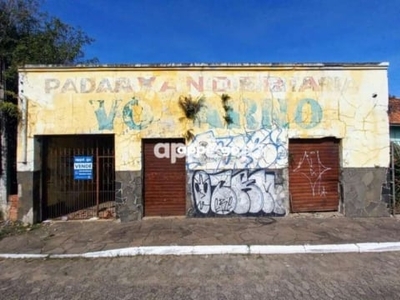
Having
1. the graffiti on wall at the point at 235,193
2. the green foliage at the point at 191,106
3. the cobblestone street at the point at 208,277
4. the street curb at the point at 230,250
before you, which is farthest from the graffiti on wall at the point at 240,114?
the cobblestone street at the point at 208,277

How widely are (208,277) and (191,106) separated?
16.4 feet

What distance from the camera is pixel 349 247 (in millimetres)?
6500

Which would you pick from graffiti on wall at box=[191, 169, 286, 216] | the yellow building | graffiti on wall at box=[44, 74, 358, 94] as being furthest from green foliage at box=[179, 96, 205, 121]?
graffiti on wall at box=[191, 169, 286, 216]

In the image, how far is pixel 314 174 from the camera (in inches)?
366

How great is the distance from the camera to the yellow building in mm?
8914

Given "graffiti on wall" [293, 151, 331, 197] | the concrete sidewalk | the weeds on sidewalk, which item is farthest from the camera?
"graffiti on wall" [293, 151, 331, 197]

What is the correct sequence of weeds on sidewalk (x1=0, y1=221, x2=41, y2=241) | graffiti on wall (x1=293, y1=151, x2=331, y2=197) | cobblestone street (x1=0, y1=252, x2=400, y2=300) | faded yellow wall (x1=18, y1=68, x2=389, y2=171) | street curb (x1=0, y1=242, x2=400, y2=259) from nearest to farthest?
cobblestone street (x1=0, y1=252, x2=400, y2=300), street curb (x1=0, y1=242, x2=400, y2=259), weeds on sidewalk (x1=0, y1=221, x2=41, y2=241), faded yellow wall (x1=18, y1=68, x2=389, y2=171), graffiti on wall (x1=293, y1=151, x2=331, y2=197)

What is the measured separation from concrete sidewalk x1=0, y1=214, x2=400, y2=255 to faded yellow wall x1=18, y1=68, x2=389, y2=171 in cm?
166

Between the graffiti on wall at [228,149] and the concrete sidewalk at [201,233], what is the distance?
1529 mm

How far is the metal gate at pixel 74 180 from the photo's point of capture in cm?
930

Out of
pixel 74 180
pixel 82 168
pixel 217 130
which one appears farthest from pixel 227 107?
pixel 74 180

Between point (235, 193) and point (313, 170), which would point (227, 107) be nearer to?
point (235, 193)

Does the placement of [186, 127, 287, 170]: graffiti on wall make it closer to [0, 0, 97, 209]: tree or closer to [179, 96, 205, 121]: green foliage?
[179, 96, 205, 121]: green foliage

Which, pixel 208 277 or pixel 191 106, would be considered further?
pixel 191 106
